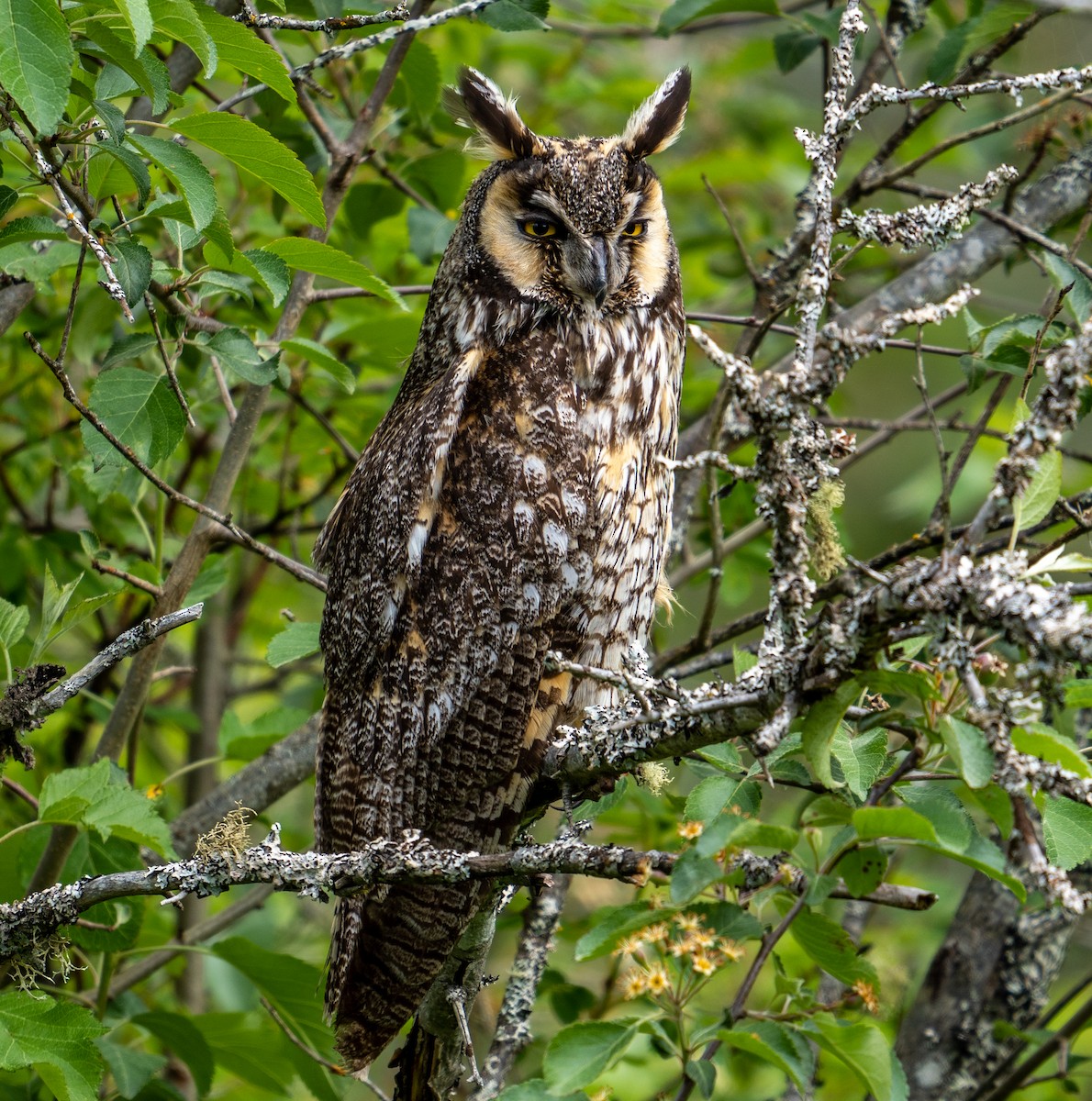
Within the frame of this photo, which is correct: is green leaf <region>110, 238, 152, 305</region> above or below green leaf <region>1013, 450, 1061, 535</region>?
above

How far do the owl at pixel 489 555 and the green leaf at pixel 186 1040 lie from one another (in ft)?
0.94

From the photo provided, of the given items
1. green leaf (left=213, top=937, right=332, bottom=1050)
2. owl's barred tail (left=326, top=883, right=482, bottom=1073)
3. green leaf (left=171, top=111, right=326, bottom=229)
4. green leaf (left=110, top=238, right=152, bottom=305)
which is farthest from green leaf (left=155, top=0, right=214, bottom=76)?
green leaf (left=213, top=937, right=332, bottom=1050)

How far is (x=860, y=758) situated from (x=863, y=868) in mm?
163

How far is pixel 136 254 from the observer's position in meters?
1.97

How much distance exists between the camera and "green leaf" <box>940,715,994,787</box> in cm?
125

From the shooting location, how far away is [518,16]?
265 centimetres

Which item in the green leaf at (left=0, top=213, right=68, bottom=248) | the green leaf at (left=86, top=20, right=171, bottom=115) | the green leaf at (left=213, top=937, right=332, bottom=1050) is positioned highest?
the green leaf at (left=86, top=20, right=171, bottom=115)

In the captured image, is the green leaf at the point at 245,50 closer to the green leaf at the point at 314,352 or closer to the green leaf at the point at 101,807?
the green leaf at the point at 314,352

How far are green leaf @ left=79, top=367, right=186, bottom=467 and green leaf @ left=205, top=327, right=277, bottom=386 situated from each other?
128 millimetres

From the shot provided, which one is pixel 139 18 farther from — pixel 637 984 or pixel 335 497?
pixel 335 497

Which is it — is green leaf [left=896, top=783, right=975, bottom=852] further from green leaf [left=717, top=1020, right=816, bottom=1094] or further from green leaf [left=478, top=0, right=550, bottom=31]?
green leaf [left=478, top=0, right=550, bottom=31]

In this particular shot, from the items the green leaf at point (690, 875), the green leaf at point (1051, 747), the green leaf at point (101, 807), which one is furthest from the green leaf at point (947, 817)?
the green leaf at point (101, 807)

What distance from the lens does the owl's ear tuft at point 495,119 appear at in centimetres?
282

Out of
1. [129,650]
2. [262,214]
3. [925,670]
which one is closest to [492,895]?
[129,650]
